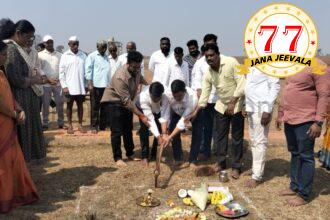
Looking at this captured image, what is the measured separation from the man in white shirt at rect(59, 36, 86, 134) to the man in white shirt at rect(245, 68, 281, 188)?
467 cm

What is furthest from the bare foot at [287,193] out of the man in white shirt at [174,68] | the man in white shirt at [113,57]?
the man in white shirt at [113,57]

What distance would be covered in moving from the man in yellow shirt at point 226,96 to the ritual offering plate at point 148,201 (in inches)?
64.8

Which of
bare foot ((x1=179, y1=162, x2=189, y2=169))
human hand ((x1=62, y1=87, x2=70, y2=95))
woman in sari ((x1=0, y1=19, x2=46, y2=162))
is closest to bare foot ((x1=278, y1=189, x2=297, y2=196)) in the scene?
bare foot ((x1=179, y1=162, x2=189, y2=169))

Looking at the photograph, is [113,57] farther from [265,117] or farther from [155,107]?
[265,117]

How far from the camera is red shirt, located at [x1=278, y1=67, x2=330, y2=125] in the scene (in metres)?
5.00

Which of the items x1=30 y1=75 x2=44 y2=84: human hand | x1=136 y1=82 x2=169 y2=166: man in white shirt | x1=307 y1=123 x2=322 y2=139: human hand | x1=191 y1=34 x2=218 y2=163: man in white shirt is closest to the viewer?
x1=307 y1=123 x2=322 y2=139: human hand

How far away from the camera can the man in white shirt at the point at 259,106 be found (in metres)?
5.75

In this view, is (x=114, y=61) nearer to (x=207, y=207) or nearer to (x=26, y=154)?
(x=26, y=154)

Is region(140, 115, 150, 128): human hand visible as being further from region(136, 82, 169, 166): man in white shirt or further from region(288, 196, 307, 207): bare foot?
region(288, 196, 307, 207): bare foot

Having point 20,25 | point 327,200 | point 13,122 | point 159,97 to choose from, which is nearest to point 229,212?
point 327,200

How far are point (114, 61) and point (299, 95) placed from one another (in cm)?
563

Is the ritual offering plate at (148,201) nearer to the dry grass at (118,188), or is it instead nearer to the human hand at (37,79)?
the dry grass at (118,188)

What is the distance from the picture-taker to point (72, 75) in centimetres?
934

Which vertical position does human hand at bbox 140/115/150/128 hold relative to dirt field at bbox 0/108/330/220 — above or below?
above
